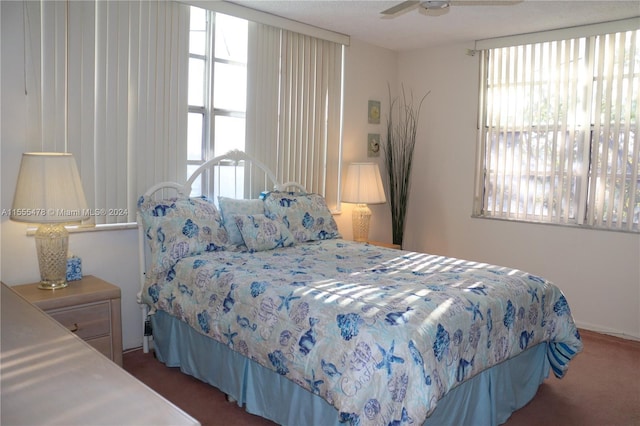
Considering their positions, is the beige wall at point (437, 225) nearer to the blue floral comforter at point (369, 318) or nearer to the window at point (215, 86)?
the blue floral comforter at point (369, 318)

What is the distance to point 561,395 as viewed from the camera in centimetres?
298

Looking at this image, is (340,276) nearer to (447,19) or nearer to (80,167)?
(80,167)

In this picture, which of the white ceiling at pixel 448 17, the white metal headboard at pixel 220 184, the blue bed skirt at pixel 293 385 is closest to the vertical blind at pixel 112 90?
the white metal headboard at pixel 220 184

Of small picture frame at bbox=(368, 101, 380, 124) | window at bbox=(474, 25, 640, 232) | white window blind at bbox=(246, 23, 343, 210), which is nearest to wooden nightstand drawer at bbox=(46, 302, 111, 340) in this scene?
white window blind at bbox=(246, 23, 343, 210)

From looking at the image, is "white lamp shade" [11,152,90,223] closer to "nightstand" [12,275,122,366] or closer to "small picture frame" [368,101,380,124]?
"nightstand" [12,275,122,366]

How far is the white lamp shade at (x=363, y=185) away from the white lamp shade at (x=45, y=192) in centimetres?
251

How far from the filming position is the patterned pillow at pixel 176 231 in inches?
121

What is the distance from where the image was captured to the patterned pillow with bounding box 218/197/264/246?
3454mm

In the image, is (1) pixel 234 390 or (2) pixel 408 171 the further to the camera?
(2) pixel 408 171

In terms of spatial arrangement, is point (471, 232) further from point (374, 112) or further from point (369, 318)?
point (369, 318)

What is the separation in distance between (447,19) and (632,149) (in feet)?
5.76

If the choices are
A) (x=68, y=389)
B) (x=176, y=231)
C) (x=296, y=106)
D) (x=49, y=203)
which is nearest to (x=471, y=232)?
(x=296, y=106)

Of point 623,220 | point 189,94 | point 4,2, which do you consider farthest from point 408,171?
point 4,2

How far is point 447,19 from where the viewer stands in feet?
13.4
